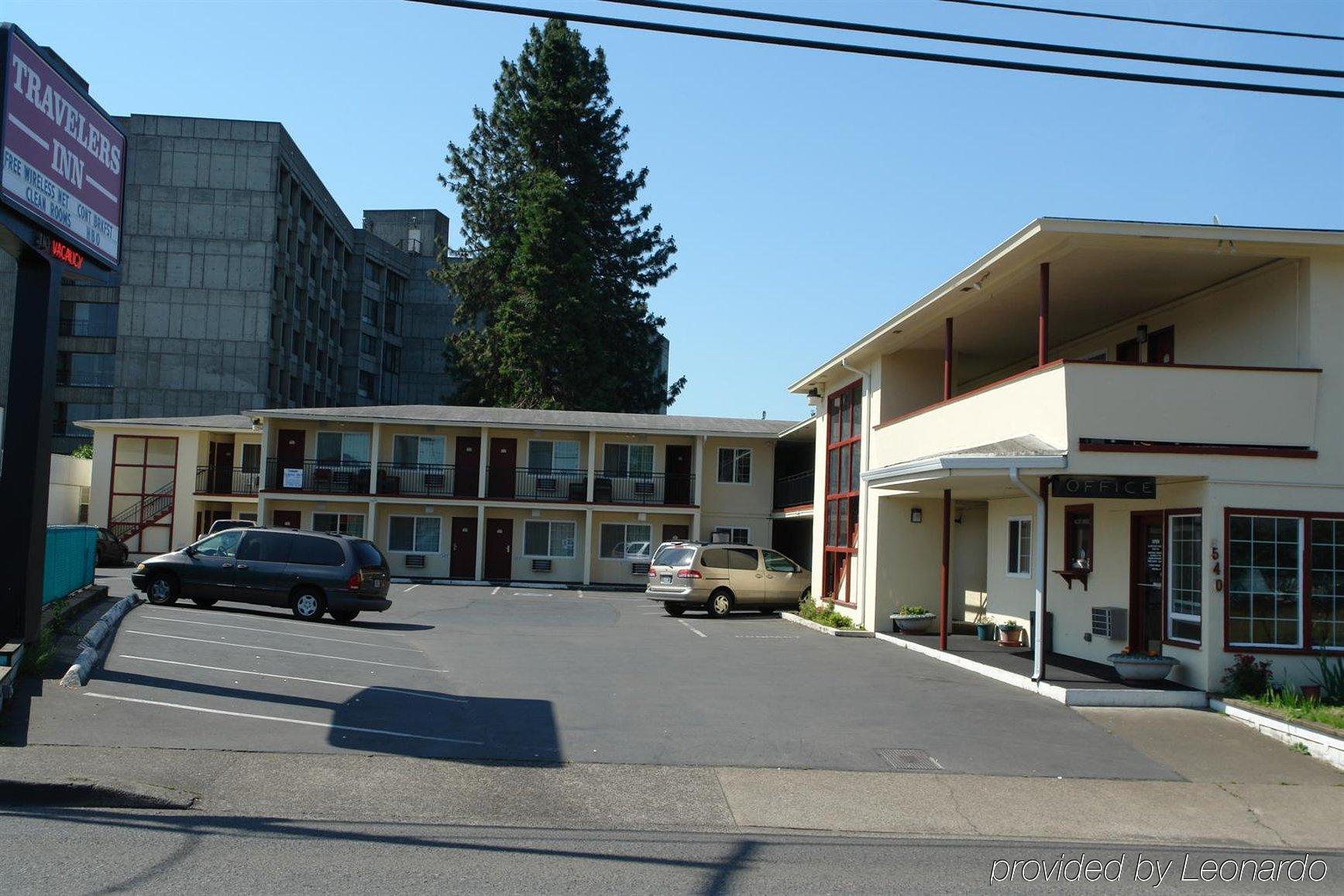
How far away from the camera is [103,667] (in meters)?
12.9

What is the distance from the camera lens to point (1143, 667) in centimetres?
1408

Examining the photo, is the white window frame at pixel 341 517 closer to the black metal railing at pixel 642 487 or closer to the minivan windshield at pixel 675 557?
the black metal railing at pixel 642 487

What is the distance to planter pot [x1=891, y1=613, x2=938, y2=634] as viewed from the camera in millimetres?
21531

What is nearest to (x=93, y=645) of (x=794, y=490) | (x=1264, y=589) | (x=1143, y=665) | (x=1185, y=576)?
(x=1143, y=665)

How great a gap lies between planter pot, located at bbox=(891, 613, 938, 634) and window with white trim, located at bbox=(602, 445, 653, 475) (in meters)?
18.8

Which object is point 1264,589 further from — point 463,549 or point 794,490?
point 463,549

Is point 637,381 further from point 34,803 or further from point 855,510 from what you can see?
point 34,803

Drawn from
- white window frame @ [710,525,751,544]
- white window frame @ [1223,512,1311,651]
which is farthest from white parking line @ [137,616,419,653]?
white window frame @ [710,525,751,544]

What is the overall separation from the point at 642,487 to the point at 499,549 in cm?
549

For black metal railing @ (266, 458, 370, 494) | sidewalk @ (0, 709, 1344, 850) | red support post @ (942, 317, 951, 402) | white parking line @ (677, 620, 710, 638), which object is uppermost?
red support post @ (942, 317, 951, 402)

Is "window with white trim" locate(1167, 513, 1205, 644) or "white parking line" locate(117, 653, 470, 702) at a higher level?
"window with white trim" locate(1167, 513, 1205, 644)

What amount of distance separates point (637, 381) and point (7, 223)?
43806 millimetres

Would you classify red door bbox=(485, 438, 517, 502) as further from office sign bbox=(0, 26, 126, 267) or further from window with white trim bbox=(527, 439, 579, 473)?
office sign bbox=(0, 26, 126, 267)

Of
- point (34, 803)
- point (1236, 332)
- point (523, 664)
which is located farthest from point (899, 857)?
point (1236, 332)
